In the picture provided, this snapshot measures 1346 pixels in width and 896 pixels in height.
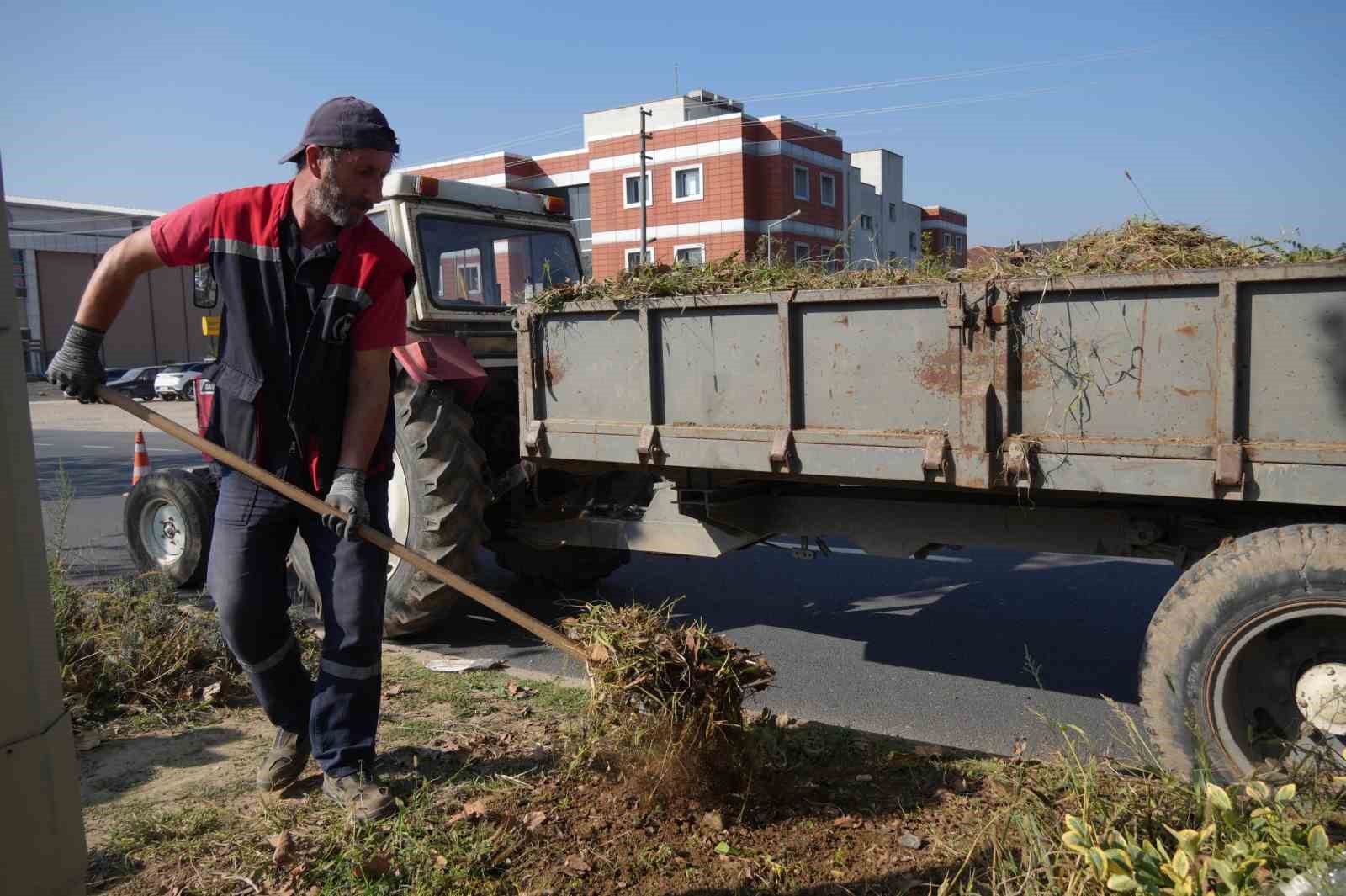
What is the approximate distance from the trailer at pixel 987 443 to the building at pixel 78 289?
1823 inches

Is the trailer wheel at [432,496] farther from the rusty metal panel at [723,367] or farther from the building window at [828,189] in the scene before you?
the building window at [828,189]

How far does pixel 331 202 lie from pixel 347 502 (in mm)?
941

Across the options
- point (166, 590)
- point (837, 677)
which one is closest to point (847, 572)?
point (837, 677)

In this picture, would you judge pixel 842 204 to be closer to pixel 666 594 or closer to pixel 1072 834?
pixel 666 594

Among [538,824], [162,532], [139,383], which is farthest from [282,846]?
[139,383]

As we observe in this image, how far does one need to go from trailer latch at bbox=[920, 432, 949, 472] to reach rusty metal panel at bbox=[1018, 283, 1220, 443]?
27 cm

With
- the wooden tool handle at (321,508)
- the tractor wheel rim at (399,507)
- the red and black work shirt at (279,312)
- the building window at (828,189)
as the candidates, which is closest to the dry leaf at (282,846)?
the wooden tool handle at (321,508)

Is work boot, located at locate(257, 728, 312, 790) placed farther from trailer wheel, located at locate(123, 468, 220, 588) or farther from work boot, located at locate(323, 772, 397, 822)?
trailer wheel, located at locate(123, 468, 220, 588)

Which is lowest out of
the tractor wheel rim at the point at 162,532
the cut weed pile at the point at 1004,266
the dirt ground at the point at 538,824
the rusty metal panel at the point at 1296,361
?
the dirt ground at the point at 538,824

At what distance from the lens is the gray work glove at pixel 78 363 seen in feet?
10.6

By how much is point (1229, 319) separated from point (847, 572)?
13.8 ft

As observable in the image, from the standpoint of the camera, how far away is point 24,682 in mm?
1675

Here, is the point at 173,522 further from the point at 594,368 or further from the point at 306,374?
the point at 306,374

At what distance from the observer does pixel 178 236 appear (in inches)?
127
